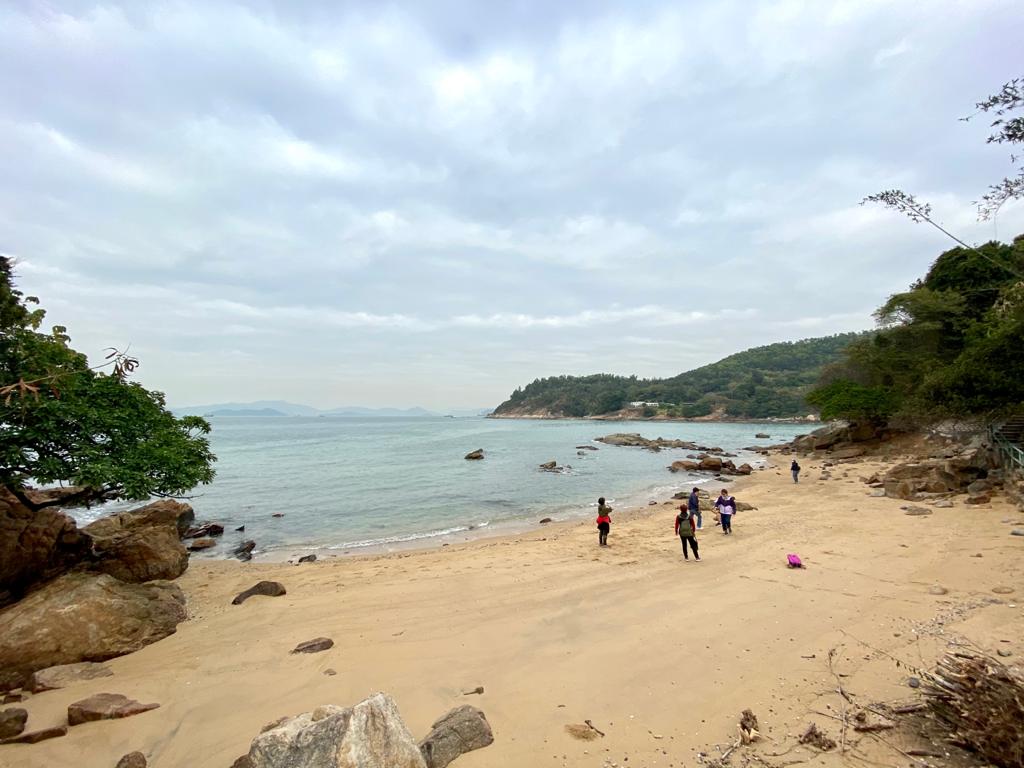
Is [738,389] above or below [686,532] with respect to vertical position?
above

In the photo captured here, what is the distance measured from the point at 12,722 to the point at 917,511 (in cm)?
2270

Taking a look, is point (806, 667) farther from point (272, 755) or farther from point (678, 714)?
point (272, 755)

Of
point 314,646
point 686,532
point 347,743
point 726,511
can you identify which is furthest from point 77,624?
point 726,511

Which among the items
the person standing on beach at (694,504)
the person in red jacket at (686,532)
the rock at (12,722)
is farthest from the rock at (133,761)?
the person standing on beach at (694,504)

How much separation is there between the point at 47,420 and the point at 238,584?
21.3ft

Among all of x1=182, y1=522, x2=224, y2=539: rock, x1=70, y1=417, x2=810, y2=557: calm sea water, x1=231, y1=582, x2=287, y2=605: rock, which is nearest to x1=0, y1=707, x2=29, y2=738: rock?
x1=231, y1=582, x2=287, y2=605: rock

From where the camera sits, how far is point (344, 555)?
17953 mm

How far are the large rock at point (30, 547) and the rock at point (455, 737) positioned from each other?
35.9 ft

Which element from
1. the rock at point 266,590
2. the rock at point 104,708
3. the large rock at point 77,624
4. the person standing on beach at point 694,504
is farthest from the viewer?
the person standing on beach at point 694,504

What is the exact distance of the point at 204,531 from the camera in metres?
22.2

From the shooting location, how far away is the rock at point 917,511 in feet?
52.3

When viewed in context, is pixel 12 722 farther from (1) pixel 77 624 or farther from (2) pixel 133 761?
(1) pixel 77 624

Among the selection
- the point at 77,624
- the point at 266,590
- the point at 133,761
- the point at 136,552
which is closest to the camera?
the point at 133,761

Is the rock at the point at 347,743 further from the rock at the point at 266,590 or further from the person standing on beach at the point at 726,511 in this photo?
the person standing on beach at the point at 726,511
